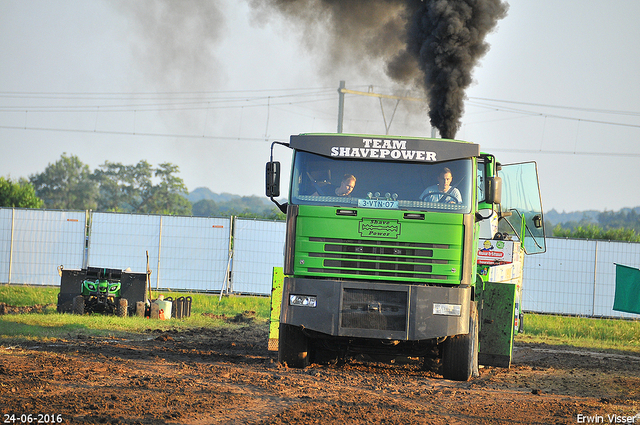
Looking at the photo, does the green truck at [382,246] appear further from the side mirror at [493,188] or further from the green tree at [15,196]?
the green tree at [15,196]

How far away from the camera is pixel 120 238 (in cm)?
2198

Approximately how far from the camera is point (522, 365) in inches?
464

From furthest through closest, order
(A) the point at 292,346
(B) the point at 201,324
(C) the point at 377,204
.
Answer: (B) the point at 201,324 < (A) the point at 292,346 < (C) the point at 377,204

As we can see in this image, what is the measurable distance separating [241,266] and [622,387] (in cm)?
1382

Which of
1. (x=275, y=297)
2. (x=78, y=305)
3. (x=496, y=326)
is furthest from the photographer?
(x=78, y=305)

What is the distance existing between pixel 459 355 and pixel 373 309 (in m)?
1.37

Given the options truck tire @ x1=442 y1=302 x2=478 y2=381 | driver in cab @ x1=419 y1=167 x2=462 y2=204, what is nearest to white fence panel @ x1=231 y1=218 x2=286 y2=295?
truck tire @ x1=442 y1=302 x2=478 y2=381

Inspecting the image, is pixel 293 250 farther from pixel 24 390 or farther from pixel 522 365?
pixel 522 365

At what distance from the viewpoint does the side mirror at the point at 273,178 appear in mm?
9414

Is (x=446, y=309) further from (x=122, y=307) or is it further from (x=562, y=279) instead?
(x=562, y=279)

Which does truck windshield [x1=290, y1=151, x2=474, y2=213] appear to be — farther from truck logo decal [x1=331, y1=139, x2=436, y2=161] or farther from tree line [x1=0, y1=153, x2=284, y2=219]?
tree line [x1=0, y1=153, x2=284, y2=219]

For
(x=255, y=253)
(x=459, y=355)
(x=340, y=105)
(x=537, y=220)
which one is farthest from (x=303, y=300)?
(x=340, y=105)

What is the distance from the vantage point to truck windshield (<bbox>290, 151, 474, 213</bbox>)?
356 inches

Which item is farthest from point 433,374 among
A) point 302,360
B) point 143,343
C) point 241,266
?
point 241,266
